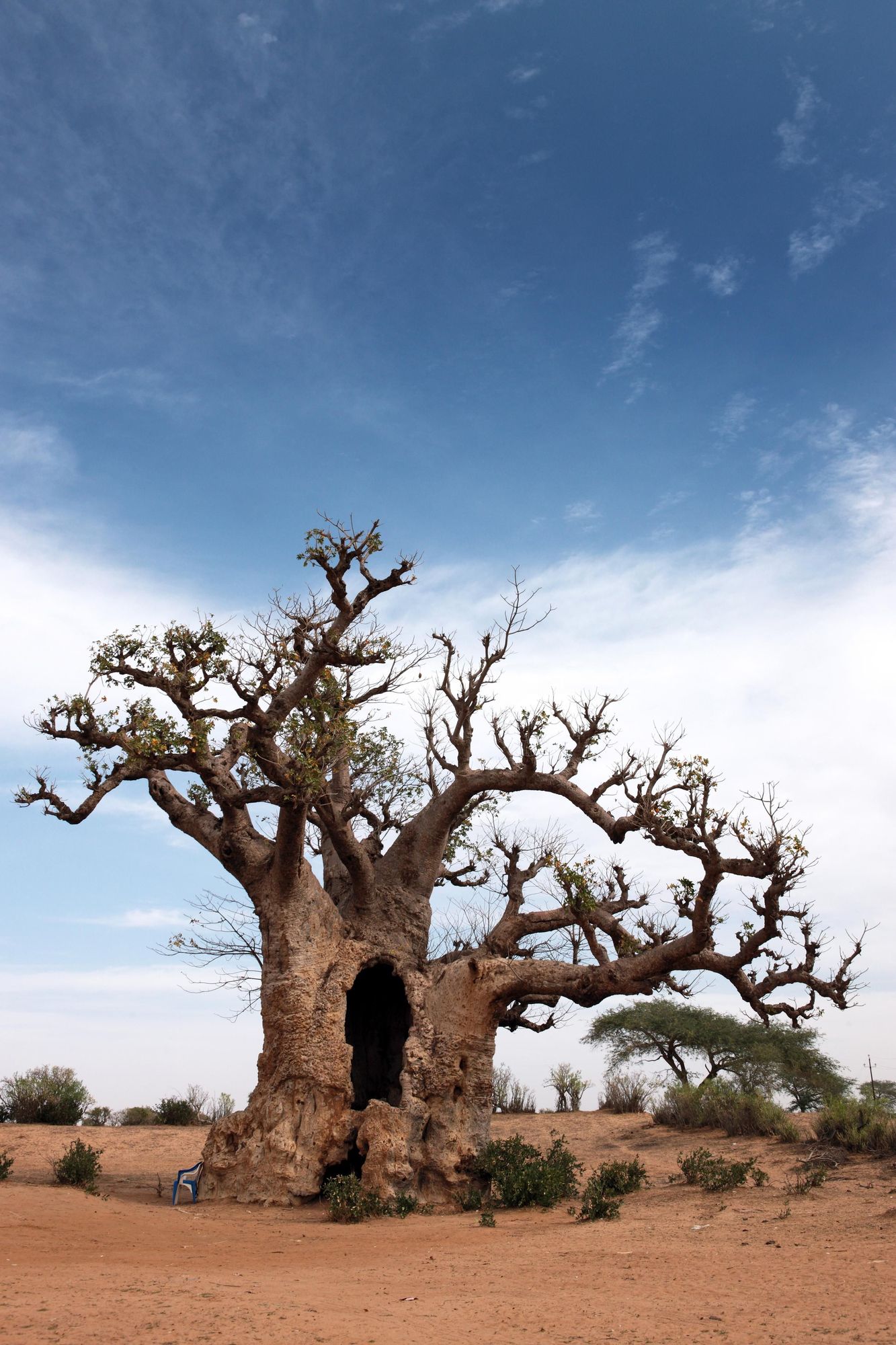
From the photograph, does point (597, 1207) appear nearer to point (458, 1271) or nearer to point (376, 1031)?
point (458, 1271)

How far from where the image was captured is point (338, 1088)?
12.0 m

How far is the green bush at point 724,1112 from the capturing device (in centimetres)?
1502

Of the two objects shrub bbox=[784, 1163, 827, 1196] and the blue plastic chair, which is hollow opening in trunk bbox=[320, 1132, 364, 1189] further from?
shrub bbox=[784, 1163, 827, 1196]

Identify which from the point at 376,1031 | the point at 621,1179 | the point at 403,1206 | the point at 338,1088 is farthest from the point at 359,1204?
the point at 376,1031

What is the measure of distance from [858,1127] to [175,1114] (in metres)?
14.1

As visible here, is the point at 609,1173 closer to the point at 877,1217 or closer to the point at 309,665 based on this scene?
the point at 877,1217

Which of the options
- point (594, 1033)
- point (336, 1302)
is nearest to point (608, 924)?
point (336, 1302)

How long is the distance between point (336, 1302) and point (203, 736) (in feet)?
21.6

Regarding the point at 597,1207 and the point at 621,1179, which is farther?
the point at 621,1179

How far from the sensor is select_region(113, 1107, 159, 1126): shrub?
69.4 feet

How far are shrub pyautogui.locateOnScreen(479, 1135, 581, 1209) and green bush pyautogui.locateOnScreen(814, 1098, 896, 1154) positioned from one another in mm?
3780

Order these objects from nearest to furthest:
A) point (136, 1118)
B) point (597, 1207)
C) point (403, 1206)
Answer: point (597, 1207) → point (403, 1206) → point (136, 1118)

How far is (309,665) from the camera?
12.7 meters

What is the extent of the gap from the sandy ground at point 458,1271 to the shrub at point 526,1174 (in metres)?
0.26
